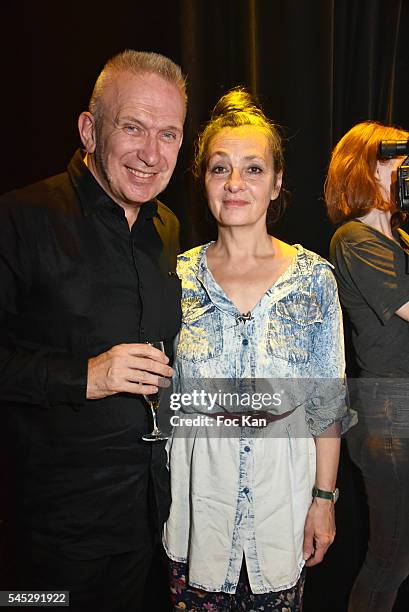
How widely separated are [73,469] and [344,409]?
2.32 ft

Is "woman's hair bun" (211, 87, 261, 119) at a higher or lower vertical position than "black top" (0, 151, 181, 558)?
higher

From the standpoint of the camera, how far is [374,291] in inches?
66.3

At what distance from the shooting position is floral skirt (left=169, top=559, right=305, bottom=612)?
149 cm

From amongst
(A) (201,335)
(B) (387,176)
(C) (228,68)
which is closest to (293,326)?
(A) (201,335)

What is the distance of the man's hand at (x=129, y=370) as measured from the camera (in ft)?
4.30

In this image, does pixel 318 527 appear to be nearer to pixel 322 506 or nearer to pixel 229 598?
pixel 322 506

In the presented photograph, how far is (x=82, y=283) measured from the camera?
138cm

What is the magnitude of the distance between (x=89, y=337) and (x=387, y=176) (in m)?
0.98

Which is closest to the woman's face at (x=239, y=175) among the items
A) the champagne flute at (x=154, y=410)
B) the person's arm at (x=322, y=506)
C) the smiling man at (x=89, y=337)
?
the smiling man at (x=89, y=337)

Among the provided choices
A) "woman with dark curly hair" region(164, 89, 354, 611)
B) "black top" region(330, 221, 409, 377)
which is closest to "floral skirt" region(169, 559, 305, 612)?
"woman with dark curly hair" region(164, 89, 354, 611)

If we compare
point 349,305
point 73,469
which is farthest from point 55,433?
point 349,305

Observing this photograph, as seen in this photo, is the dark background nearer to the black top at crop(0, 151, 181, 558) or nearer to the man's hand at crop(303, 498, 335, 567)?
the black top at crop(0, 151, 181, 558)

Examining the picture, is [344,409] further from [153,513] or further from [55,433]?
[55,433]

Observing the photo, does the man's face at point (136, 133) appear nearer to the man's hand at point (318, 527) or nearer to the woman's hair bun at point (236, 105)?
the woman's hair bun at point (236, 105)
